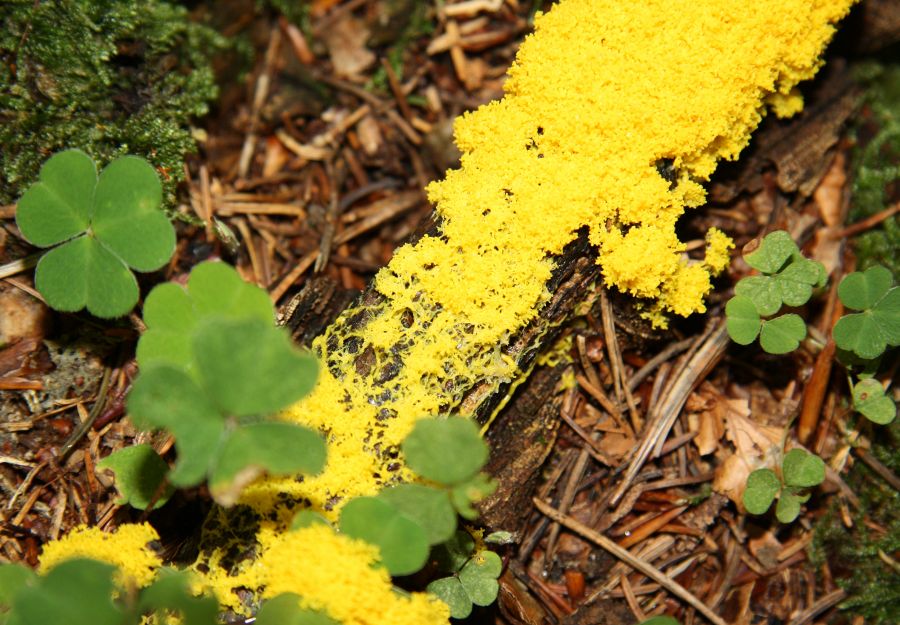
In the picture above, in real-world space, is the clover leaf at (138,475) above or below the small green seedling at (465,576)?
above

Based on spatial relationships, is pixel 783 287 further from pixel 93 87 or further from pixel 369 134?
pixel 93 87

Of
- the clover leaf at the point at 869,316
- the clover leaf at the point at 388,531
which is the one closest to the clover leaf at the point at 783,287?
the clover leaf at the point at 869,316

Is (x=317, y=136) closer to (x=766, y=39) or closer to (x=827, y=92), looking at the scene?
(x=766, y=39)

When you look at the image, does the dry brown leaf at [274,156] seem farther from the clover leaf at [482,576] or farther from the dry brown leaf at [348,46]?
the clover leaf at [482,576]

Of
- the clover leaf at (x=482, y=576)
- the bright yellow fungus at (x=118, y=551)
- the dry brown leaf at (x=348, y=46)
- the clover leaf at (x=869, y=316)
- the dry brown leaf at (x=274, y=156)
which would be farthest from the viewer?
the dry brown leaf at (x=348, y=46)

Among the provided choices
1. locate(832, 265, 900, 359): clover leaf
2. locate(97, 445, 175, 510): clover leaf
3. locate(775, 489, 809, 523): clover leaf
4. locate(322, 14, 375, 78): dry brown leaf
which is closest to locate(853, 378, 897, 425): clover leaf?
locate(832, 265, 900, 359): clover leaf

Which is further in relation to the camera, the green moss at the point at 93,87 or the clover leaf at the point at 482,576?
the green moss at the point at 93,87

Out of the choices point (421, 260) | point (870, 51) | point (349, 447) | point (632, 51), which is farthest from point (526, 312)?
point (870, 51)
